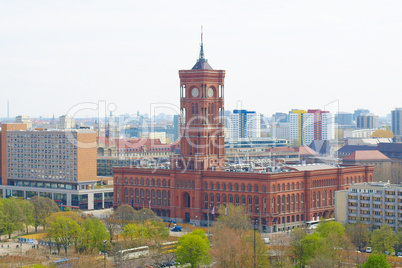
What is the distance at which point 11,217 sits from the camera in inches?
5625

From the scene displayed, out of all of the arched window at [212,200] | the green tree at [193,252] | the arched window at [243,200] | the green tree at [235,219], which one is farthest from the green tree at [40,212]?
the green tree at [193,252]

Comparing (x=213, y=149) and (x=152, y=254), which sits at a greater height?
(x=213, y=149)

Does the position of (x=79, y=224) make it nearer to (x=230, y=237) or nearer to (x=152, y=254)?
(x=152, y=254)

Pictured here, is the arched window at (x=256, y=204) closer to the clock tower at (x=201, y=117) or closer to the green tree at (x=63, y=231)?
the clock tower at (x=201, y=117)

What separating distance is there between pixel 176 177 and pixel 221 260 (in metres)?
50.2

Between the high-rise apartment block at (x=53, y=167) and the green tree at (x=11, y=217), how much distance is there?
31522 mm

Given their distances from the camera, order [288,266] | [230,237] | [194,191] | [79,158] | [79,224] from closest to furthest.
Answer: [288,266]
[230,237]
[79,224]
[194,191]
[79,158]

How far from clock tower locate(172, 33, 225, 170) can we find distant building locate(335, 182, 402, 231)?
27571 mm

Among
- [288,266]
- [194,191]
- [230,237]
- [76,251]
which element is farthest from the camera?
[194,191]

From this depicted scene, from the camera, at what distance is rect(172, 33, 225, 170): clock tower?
156 meters

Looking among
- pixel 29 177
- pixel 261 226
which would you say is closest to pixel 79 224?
pixel 261 226

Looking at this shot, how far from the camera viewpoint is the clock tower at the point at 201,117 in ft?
511

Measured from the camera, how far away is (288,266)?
338ft

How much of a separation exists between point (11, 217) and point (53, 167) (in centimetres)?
4049
